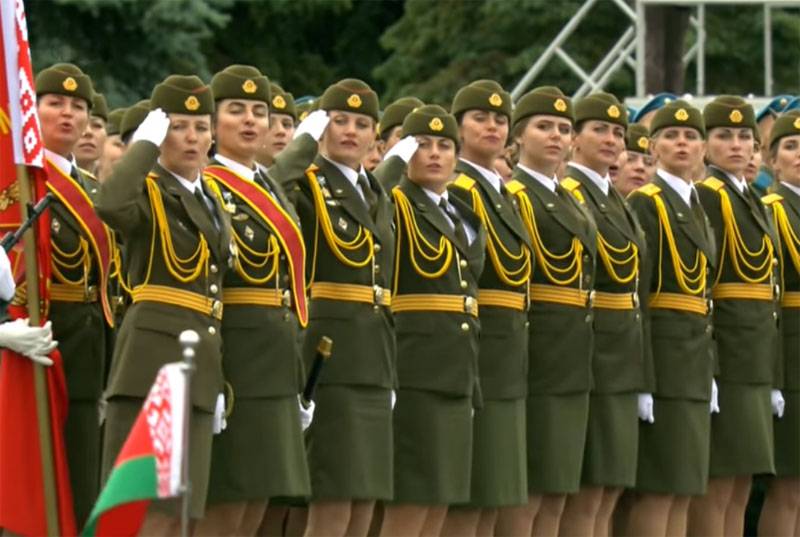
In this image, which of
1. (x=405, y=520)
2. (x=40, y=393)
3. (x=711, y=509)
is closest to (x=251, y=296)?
(x=40, y=393)

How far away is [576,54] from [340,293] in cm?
1322

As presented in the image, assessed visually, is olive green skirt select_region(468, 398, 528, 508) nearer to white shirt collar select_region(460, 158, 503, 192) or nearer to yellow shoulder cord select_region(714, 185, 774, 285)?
white shirt collar select_region(460, 158, 503, 192)

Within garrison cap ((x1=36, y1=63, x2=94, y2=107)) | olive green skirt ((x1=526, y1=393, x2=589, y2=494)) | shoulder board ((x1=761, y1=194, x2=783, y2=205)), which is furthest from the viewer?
shoulder board ((x1=761, y1=194, x2=783, y2=205))

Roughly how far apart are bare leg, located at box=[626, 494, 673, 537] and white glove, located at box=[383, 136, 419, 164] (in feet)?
7.39

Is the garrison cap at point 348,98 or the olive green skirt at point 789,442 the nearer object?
the garrison cap at point 348,98

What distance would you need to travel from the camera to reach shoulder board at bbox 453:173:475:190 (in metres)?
13.0

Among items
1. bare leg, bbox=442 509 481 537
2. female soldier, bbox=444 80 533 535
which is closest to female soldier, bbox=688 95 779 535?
female soldier, bbox=444 80 533 535

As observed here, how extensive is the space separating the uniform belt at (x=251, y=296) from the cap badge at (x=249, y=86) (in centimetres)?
81

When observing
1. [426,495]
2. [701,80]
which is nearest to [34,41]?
[701,80]

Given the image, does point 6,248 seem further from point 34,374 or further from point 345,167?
point 345,167

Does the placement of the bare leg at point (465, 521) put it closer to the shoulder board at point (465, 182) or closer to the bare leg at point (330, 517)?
the bare leg at point (330, 517)

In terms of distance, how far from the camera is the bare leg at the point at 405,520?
12.7m

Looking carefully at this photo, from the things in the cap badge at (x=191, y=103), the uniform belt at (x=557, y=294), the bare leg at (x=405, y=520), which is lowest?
the bare leg at (x=405, y=520)

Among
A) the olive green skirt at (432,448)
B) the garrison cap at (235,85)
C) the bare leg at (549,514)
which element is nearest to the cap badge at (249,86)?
the garrison cap at (235,85)
